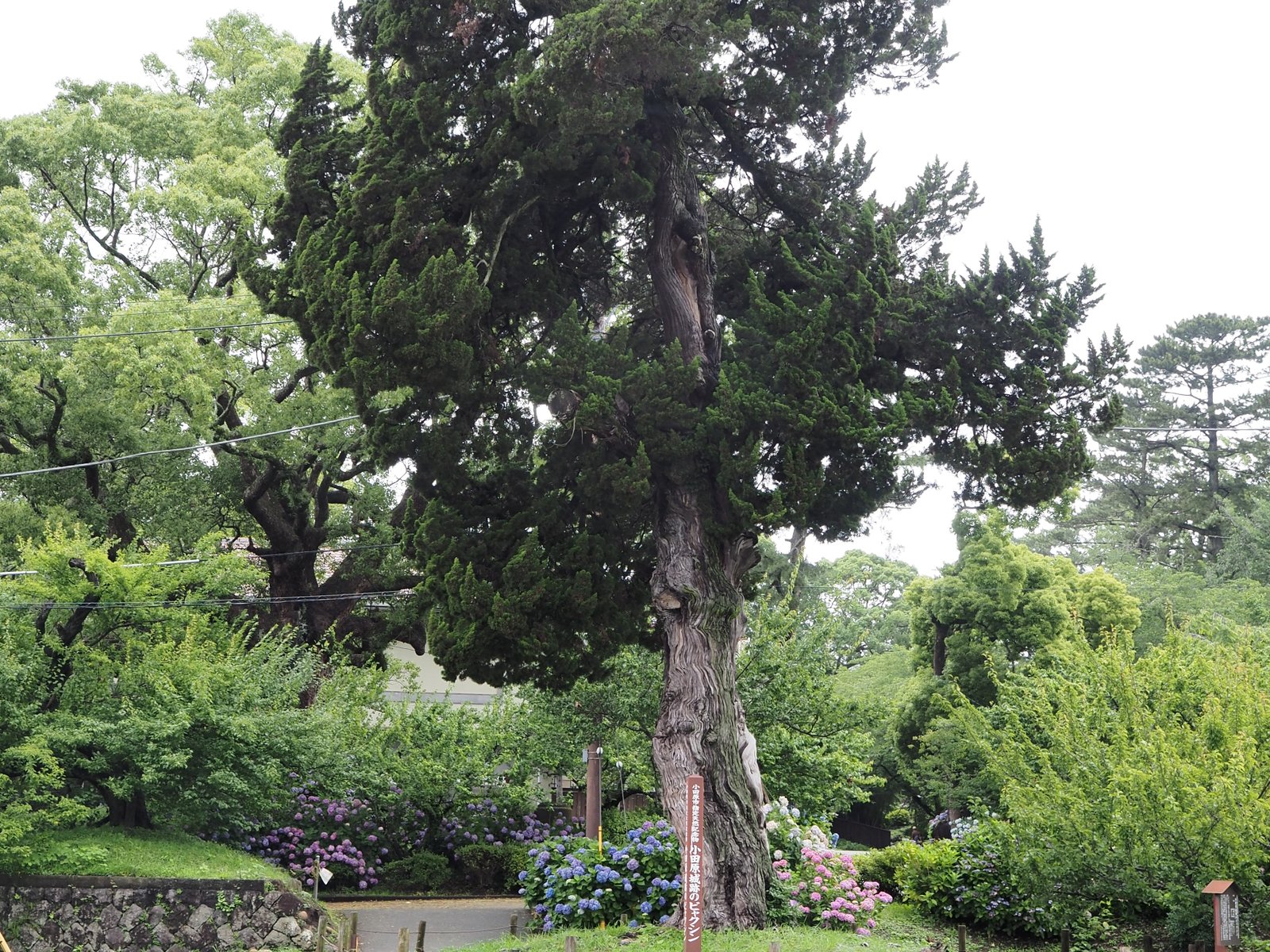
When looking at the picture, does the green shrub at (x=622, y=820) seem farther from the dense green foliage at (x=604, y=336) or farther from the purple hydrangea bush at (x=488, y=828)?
the dense green foliage at (x=604, y=336)

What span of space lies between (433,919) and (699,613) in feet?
23.3

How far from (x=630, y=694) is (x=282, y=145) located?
9.65 m

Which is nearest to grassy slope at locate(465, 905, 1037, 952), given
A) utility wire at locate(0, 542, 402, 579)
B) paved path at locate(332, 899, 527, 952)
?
paved path at locate(332, 899, 527, 952)

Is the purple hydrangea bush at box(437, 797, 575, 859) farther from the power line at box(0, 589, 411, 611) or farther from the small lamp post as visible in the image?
the small lamp post

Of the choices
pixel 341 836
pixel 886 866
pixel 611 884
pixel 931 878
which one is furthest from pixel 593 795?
pixel 341 836

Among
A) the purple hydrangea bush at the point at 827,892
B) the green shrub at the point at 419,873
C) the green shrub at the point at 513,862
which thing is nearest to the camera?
the purple hydrangea bush at the point at 827,892

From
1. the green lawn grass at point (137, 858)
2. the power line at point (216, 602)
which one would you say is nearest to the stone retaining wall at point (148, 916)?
the green lawn grass at point (137, 858)

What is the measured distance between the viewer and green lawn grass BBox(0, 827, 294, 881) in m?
13.7

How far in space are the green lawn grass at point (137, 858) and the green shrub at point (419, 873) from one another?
4141 millimetres

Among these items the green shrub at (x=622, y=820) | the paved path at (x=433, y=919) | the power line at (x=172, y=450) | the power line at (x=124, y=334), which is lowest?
the paved path at (x=433, y=919)

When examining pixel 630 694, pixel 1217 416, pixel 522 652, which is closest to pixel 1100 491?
pixel 1217 416

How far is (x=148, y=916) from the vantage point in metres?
13.8

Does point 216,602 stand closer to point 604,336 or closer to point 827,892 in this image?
point 604,336

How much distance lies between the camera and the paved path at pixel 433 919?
14.8 meters
